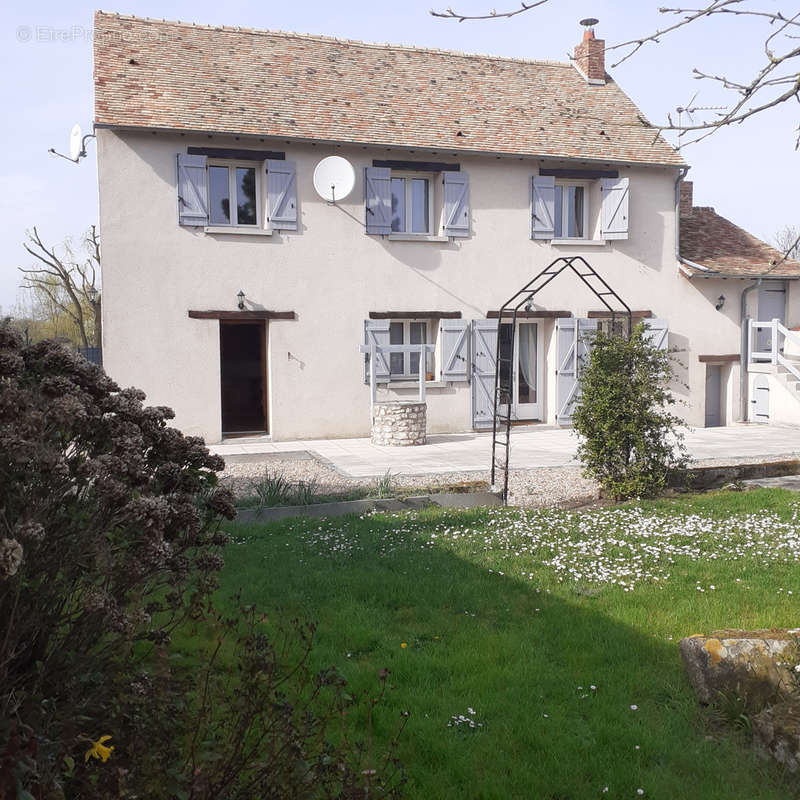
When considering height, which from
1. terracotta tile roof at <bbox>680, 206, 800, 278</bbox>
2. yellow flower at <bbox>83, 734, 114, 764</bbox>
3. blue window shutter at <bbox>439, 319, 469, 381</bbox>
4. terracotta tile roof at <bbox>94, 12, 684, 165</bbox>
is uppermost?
terracotta tile roof at <bbox>94, 12, 684, 165</bbox>

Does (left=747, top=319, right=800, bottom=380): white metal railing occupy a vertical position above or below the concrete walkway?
above

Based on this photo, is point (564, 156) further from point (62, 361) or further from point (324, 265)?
point (62, 361)

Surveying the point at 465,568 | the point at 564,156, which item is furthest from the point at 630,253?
the point at 465,568

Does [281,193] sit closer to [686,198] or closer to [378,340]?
[378,340]

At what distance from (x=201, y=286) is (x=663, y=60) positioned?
11.3m

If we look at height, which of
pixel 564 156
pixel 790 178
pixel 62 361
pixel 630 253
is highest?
pixel 564 156

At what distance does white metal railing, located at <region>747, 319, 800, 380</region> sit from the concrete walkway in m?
1.37

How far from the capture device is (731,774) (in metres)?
3.32

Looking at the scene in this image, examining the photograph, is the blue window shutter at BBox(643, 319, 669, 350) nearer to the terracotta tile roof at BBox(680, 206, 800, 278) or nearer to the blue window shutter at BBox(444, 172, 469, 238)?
the terracotta tile roof at BBox(680, 206, 800, 278)

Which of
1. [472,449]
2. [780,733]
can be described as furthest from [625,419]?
[780,733]

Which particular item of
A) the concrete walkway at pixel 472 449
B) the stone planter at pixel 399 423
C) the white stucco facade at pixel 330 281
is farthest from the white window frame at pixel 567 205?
the stone planter at pixel 399 423

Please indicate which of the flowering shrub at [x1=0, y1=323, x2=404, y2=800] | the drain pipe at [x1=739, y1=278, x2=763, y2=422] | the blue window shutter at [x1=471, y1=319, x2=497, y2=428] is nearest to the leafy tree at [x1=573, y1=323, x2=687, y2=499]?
the flowering shrub at [x1=0, y1=323, x2=404, y2=800]

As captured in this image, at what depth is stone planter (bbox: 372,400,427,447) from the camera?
13.9 m

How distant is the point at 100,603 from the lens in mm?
2459
